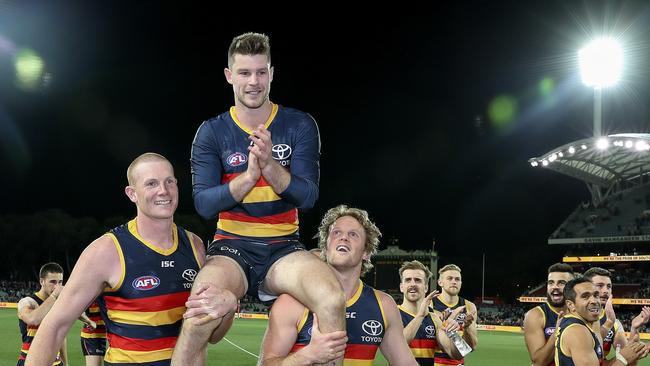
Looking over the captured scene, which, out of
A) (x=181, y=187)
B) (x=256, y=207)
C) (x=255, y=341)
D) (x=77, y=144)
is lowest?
(x=255, y=341)

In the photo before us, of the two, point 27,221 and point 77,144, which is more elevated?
point 77,144

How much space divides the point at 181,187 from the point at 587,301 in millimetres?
55538

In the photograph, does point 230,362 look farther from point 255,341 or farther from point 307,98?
point 307,98

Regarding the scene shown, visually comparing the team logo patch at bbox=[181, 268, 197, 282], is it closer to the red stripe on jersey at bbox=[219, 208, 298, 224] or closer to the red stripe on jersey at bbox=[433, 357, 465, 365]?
the red stripe on jersey at bbox=[219, 208, 298, 224]

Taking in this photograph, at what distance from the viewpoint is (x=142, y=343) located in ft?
15.0

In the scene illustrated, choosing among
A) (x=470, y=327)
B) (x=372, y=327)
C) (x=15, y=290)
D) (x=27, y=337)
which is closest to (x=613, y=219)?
(x=470, y=327)

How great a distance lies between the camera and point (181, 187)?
60.4 meters

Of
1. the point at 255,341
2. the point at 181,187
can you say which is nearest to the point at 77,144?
the point at 181,187

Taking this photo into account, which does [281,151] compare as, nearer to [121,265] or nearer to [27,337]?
[121,265]

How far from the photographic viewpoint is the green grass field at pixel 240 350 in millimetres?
19594

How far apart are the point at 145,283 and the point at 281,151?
4.15ft

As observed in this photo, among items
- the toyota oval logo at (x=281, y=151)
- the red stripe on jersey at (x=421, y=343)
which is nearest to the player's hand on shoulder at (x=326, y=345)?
the toyota oval logo at (x=281, y=151)

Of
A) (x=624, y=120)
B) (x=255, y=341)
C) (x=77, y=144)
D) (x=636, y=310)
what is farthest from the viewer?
(x=77, y=144)

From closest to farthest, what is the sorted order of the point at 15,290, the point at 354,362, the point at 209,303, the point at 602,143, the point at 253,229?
the point at 209,303, the point at 253,229, the point at 354,362, the point at 602,143, the point at 15,290
